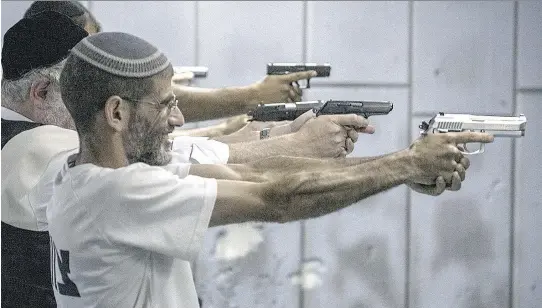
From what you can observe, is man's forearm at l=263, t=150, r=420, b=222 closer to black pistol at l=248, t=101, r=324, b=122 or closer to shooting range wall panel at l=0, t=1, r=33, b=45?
black pistol at l=248, t=101, r=324, b=122

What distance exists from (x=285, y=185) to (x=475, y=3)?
2.43 meters

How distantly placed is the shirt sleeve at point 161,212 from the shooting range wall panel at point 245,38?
2376mm

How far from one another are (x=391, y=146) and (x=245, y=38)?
30.8 inches

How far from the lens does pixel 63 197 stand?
86.3 inches

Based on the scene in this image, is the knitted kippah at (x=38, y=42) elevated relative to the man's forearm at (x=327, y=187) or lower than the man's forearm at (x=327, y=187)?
elevated

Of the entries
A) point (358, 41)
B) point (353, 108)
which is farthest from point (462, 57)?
point (353, 108)

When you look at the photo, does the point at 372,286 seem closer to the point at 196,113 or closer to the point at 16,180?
the point at 196,113

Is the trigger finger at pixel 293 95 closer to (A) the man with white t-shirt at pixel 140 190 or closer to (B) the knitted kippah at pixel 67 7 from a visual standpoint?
(B) the knitted kippah at pixel 67 7

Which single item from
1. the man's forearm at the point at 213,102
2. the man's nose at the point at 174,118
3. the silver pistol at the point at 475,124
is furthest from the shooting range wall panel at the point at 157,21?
the man's nose at the point at 174,118

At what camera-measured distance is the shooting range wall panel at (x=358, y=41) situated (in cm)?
434

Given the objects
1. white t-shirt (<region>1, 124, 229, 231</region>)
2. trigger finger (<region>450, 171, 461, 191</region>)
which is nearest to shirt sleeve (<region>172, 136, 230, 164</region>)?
white t-shirt (<region>1, 124, 229, 231</region>)

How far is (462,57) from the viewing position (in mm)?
4379

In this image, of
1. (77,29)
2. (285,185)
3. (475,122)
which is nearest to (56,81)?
(77,29)

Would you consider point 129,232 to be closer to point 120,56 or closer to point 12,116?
point 120,56
